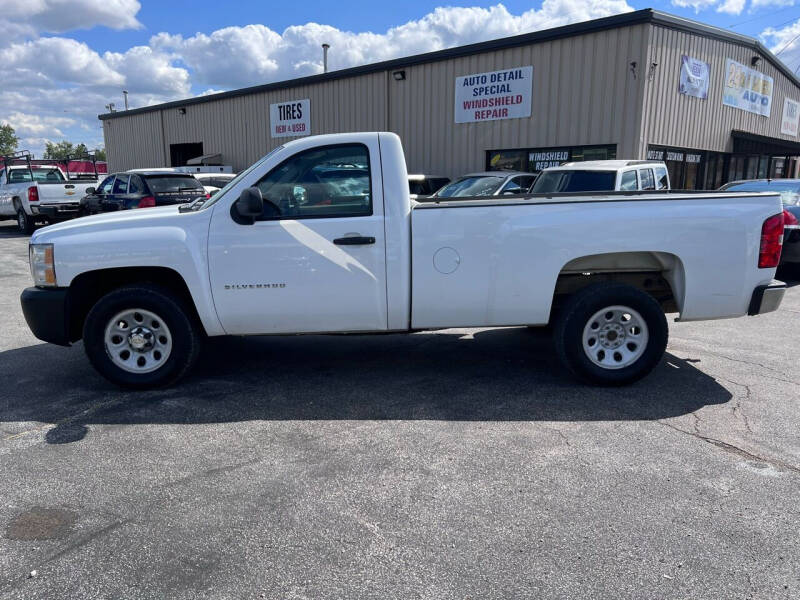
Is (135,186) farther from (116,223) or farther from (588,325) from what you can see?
(588,325)

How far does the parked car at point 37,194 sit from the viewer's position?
17453 millimetres

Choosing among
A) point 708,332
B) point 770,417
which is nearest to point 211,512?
point 770,417

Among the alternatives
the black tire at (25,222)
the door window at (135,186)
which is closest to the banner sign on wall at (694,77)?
the door window at (135,186)

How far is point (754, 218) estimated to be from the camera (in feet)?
15.4

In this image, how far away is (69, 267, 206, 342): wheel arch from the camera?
4832 millimetres

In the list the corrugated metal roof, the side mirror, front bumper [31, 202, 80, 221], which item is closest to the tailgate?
front bumper [31, 202, 80, 221]

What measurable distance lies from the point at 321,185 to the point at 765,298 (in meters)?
3.54

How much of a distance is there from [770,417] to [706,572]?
7.18ft

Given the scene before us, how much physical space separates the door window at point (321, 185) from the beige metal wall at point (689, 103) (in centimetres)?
1123

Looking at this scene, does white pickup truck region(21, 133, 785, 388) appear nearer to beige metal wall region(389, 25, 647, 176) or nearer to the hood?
the hood

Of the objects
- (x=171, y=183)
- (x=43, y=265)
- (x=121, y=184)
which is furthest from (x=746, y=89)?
(x=43, y=265)

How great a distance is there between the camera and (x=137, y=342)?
15.9 ft

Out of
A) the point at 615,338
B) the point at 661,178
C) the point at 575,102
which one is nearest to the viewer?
the point at 615,338

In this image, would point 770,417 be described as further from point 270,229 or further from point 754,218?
point 270,229
